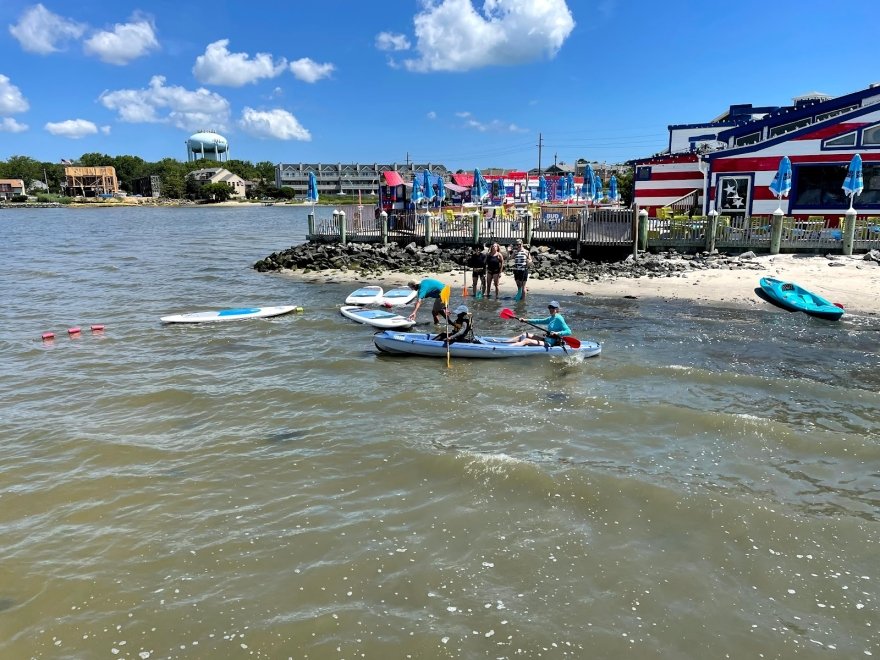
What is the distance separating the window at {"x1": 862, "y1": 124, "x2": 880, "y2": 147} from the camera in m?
23.0

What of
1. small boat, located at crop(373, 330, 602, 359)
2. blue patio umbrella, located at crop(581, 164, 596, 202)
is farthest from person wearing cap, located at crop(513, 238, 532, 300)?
blue patio umbrella, located at crop(581, 164, 596, 202)

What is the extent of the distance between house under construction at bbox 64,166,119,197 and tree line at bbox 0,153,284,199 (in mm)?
4546

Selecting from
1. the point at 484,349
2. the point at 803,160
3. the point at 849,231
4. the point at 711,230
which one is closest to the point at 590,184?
the point at 803,160

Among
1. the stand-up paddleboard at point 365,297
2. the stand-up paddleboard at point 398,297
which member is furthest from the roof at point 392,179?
the stand-up paddleboard at point 365,297

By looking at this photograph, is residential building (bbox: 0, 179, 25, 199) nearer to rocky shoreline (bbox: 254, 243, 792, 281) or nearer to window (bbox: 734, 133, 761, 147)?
rocky shoreline (bbox: 254, 243, 792, 281)

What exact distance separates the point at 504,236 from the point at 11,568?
2281 centimetres

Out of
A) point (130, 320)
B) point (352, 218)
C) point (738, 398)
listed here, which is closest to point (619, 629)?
point (738, 398)

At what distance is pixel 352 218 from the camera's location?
29.8 m

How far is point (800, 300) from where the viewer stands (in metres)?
16.9

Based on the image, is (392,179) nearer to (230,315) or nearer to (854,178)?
(230,315)

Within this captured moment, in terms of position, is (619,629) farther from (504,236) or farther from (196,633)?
(504,236)

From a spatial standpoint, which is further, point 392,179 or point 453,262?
point 392,179

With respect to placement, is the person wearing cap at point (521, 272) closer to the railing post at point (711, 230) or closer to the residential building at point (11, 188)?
the railing post at point (711, 230)

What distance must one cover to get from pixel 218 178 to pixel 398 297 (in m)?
152
